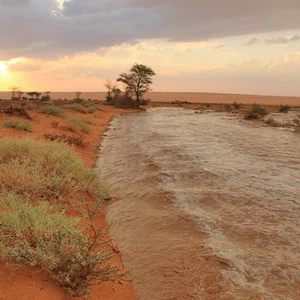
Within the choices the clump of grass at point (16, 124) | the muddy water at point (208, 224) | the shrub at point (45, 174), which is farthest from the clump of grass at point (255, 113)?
the shrub at point (45, 174)

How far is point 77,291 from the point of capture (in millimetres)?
2725

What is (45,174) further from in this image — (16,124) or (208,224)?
(16,124)

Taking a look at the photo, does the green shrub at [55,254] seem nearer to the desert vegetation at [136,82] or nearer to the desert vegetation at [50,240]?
the desert vegetation at [50,240]

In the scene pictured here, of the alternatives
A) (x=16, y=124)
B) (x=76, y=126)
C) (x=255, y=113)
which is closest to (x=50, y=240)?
(x=16, y=124)

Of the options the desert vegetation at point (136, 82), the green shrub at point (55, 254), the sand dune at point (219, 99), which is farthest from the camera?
the sand dune at point (219, 99)

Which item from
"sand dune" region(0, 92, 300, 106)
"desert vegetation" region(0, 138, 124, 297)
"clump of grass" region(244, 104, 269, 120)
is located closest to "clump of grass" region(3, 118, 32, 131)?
"desert vegetation" region(0, 138, 124, 297)

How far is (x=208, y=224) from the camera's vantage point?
16.1 ft

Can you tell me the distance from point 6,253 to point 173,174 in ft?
17.7

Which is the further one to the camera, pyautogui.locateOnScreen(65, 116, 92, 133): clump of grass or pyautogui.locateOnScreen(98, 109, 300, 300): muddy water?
pyautogui.locateOnScreen(65, 116, 92, 133): clump of grass

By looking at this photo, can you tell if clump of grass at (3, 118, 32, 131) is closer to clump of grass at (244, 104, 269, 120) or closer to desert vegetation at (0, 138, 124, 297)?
desert vegetation at (0, 138, 124, 297)

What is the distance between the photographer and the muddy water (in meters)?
3.45

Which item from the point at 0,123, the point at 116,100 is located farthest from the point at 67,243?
the point at 116,100

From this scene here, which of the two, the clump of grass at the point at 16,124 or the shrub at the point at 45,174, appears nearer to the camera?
the shrub at the point at 45,174

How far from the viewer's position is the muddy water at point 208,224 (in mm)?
3449
